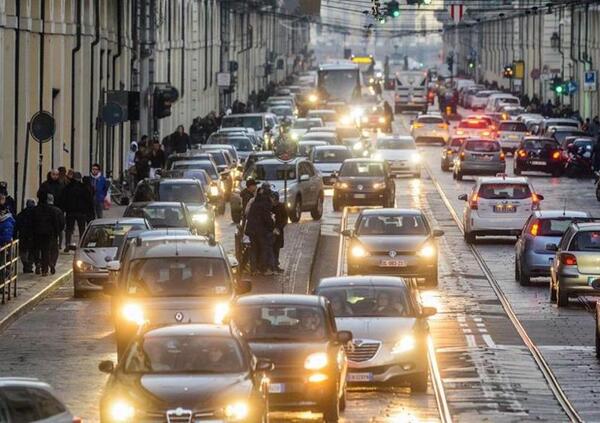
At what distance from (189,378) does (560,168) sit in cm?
5535

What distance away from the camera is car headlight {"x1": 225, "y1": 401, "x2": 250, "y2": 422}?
18922 millimetres

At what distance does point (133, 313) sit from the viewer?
26969 millimetres

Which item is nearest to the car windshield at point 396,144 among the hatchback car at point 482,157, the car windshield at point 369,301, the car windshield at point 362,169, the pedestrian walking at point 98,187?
the hatchback car at point 482,157

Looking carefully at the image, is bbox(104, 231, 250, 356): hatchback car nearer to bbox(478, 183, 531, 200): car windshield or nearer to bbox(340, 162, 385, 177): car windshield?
bbox(478, 183, 531, 200): car windshield

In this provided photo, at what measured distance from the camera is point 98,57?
63938mm

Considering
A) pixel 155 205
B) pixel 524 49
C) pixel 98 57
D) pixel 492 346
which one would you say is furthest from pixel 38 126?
pixel 524 49

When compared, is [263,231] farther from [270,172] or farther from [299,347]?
[299,347]

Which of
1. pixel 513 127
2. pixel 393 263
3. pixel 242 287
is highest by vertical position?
pixel 513 127

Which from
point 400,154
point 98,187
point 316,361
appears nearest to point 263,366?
point 316,361

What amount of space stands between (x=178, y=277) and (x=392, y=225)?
12661 mm

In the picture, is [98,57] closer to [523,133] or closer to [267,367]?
[523,133]

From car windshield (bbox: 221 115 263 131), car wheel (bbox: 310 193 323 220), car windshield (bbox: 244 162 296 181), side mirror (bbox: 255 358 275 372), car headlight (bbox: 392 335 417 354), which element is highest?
car windshield (bbox: 221 115 263 131)

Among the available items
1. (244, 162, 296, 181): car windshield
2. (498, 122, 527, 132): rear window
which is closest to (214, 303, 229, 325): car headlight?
(244, 162, 296, 181): car windshield

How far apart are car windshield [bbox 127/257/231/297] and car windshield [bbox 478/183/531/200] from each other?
20.2m
